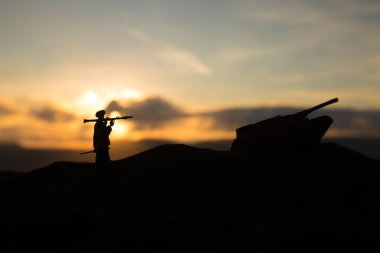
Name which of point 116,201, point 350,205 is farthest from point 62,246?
point 350,205

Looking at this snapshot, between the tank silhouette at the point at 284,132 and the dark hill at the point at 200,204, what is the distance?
0.55 m

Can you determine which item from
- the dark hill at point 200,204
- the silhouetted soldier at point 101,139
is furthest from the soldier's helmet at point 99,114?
the dark hill at point 200,204

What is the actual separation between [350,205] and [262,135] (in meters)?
6.20

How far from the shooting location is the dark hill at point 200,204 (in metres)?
9.12

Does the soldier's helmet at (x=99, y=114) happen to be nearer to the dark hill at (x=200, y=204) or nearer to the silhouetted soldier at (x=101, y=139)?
the silhouetted soldier at (x=101, y=139)

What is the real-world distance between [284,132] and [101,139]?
28.8 feet

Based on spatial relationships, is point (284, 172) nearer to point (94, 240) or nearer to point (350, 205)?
point (350, 205)

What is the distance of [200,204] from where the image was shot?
45.8 ft

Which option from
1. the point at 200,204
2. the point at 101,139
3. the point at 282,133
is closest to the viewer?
the point at 200,204

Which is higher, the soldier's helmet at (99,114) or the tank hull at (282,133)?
the soldier's helmet at (99,114)

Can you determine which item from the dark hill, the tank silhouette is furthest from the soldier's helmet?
the tank silhouette

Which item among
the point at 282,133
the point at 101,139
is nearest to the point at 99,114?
the point at 101,139

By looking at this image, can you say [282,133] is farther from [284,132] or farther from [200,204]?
[200,204]

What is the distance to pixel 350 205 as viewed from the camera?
13781 millimetres
